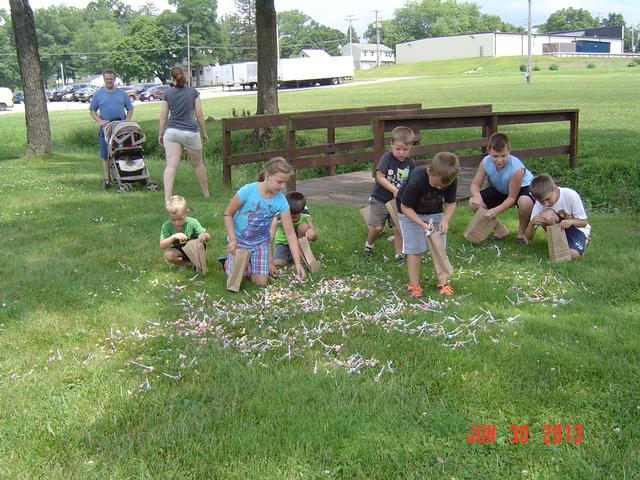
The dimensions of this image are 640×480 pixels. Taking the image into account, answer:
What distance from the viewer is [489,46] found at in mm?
117938

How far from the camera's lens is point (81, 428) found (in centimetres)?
361

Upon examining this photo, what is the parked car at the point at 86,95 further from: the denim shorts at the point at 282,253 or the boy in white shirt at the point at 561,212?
the boy in white shirt at the point at 561,212

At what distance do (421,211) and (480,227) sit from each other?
1563 mm

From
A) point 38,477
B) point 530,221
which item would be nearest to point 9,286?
point 38,477

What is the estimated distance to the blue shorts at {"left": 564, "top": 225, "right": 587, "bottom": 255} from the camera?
22.0 ft

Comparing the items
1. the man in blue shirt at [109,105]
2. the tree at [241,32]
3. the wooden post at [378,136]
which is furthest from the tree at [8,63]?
the wooden post at [378,136]

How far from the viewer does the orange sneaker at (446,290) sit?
5707 mm

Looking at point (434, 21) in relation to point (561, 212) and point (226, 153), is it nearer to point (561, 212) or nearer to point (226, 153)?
point (226, 153)

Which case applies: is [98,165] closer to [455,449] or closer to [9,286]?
[9,286]

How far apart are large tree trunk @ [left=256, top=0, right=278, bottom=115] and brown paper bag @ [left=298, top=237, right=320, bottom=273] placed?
36.2ft

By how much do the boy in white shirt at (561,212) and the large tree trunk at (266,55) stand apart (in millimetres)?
11167

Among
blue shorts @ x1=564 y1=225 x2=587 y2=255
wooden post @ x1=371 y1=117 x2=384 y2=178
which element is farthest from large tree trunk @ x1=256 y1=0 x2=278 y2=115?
blue shorts @ x1=564 y1=225 x2=587 y2=255

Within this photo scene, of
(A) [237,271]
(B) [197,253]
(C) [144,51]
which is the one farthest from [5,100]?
(A) [237,271]

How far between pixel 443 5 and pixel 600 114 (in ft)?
545
